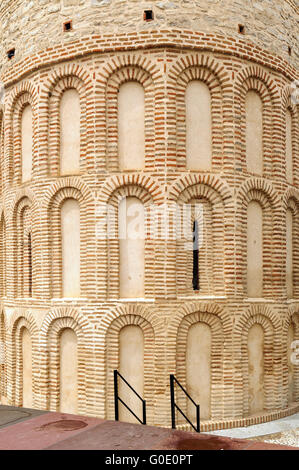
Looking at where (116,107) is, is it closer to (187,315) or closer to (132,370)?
(187,315)

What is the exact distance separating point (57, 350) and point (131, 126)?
452 centimetres

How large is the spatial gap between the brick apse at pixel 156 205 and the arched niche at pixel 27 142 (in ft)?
0.96

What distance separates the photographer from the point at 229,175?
9.38 meters

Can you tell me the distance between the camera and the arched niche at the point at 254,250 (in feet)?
32.3

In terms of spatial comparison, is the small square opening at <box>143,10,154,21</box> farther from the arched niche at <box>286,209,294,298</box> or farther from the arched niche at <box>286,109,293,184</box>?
the arched niche at <box>286,209,294,298</box>

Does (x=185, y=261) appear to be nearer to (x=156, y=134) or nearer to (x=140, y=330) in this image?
(x=140, y=330)

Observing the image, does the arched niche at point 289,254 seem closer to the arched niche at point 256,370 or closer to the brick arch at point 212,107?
the arched niche at point 256,370

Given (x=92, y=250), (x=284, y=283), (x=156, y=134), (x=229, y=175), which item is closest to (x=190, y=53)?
(x=156, y=134)

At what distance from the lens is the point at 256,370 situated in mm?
9711

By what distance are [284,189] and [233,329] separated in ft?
10.3

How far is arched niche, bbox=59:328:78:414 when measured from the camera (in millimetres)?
9375

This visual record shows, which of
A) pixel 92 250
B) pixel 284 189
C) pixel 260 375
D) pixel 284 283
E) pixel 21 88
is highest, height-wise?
pixel 21 88

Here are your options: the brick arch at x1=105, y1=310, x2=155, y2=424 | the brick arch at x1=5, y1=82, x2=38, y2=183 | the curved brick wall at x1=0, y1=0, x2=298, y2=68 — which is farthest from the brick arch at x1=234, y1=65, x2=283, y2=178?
the brick arch at x1=5, y1=82, x2=38, y2=183

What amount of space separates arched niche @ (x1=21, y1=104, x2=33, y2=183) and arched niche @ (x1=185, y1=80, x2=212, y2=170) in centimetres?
331
